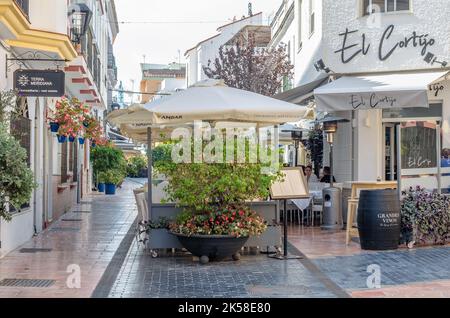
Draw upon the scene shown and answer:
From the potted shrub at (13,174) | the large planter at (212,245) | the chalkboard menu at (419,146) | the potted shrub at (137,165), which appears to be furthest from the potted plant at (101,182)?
the potted shrub at (13,174)

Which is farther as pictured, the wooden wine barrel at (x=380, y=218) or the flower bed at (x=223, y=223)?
the wooden wine barrel at (x=380, y=218)

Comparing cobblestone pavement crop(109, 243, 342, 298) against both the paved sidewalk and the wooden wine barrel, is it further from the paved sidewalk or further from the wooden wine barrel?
the wooden wine barrel

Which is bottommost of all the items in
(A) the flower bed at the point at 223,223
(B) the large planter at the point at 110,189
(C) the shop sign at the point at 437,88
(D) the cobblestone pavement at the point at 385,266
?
(D) the cobblestone pavement at the point at 385,266

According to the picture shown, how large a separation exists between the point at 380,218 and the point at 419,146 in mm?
2947

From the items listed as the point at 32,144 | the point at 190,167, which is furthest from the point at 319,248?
the point at 32,144

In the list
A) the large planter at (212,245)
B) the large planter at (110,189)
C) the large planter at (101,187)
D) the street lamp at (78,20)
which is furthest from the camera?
the large planter at (101,187)

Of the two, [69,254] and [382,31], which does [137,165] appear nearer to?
[382,31]

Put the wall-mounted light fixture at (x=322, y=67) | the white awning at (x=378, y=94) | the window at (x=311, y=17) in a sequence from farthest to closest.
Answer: the window at (x=311, y=17) < the wall-mounted light fixture at (x=322, y=67) < the white awning at (x=378, y=94)

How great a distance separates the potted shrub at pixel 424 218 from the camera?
440 inches

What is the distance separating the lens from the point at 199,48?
53.3 m

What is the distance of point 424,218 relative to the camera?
11.2 meters

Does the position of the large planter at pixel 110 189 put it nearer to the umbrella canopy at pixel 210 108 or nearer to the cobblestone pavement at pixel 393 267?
the umbrella canopy at pixel 210 108

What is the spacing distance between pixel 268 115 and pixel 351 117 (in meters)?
5.95
